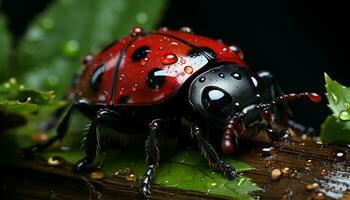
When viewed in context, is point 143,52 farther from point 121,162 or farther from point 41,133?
point 41,133

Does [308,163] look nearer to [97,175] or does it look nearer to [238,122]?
[238,122]

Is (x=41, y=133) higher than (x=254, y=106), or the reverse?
(x=254, y=106)

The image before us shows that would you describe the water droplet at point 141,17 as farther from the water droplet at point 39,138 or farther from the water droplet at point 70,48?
the water droplet at point 39,138

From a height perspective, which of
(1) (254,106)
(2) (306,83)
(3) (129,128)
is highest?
(1) (254,106)

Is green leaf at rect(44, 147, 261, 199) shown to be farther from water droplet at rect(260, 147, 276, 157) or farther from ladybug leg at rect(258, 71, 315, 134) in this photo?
ladybug leg at rect(258, 71, 315, 134)

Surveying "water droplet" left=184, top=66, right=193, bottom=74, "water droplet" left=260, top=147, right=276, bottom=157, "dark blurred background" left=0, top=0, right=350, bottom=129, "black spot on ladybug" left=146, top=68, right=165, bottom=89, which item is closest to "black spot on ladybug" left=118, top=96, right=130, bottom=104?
"black spot on ladybug" left=146, top=68, right=165, bottom=89

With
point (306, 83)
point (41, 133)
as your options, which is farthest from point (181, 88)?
point (306, 83)

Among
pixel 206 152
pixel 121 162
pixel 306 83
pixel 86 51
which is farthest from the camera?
pixel 306 83
